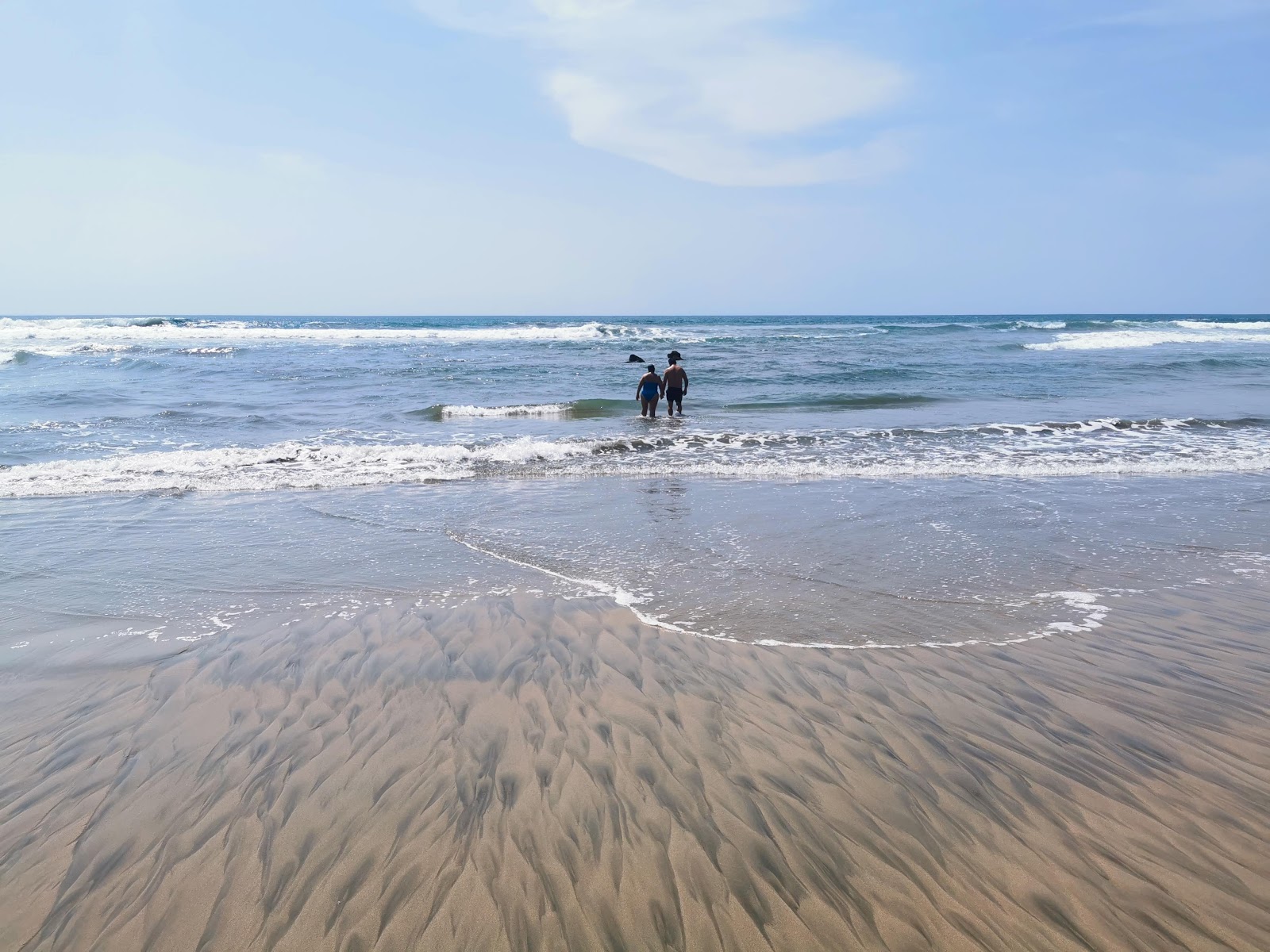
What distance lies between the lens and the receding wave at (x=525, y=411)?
17.4 meters

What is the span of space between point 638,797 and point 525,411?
15.5 metres

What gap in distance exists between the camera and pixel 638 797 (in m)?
3.09

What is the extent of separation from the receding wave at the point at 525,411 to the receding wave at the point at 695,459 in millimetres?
3974

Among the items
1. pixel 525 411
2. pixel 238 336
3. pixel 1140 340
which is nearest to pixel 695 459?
pixel 525 411

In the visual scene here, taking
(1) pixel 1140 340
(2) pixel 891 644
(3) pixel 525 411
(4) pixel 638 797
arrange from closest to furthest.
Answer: (4) pixel 638 797 < (2) pixel 891 644 < (3) pixel 525 411 < (1) pixel 1140 340

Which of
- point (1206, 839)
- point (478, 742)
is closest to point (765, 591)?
point (478, 742)

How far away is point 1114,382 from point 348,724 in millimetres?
25396

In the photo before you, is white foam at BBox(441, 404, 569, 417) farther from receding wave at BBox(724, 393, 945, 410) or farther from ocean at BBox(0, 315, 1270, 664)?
receding wave at BBox(724, 393, 945, 410)

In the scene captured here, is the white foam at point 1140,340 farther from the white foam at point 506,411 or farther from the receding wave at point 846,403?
the white foam at point 506,411

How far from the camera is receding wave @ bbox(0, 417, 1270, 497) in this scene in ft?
33.0

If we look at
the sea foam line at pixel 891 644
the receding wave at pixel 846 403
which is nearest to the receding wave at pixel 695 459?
the sea foam line at pixel 891 644

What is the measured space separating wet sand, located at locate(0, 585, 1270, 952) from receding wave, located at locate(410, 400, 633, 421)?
13129 millimetres

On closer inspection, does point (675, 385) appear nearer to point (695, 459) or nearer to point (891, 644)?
point (695, 459)

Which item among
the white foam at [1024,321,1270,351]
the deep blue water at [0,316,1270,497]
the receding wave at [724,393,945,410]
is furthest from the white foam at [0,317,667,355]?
the receding wave at [724,393,945,410]
